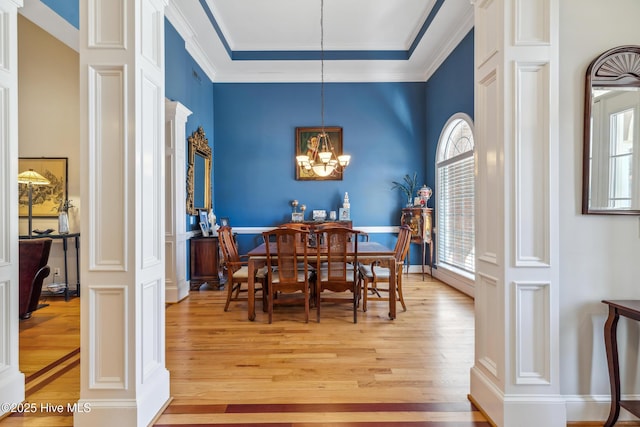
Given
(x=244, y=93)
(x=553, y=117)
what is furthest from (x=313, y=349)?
(x=244, y=93)

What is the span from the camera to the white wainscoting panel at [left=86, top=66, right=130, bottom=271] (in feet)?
5.87

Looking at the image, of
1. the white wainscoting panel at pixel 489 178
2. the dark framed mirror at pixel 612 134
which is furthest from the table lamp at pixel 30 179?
the dark framed mirror at pixel 612 134

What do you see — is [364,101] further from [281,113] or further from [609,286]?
[609,286]

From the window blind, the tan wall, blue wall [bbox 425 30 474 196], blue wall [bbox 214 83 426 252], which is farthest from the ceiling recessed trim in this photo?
the tan wall

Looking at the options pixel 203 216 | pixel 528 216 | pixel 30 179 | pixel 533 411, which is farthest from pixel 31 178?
pixel 533 411

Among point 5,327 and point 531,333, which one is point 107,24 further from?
point 531,333

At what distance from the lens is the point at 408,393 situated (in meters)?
2.21

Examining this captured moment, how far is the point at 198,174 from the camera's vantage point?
216 inches

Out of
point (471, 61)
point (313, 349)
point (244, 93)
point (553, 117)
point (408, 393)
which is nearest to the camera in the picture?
point (553, 117)

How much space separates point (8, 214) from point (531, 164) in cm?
313

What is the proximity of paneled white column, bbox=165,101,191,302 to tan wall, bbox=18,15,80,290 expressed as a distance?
163cm

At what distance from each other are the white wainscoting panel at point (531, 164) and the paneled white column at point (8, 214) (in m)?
3.02

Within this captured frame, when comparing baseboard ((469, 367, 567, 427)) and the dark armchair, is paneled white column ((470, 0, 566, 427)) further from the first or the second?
the dark armchair

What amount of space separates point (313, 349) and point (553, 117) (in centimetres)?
241
